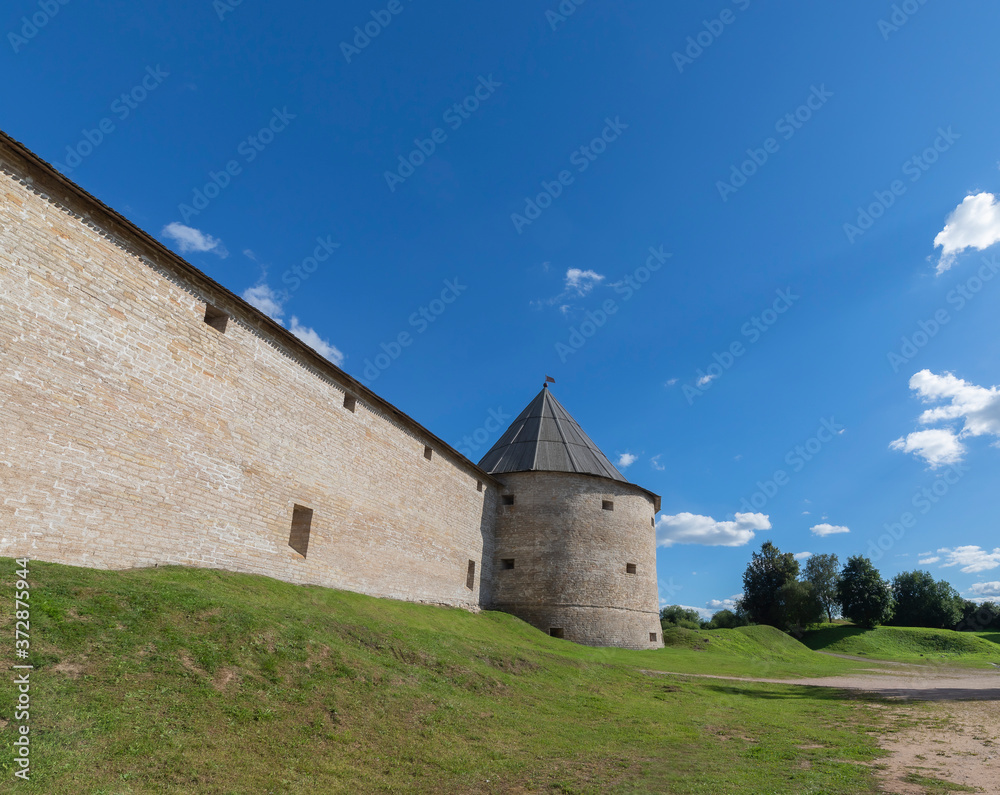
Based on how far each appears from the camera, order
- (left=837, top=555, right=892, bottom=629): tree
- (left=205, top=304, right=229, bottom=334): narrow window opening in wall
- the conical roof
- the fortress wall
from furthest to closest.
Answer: (left=837, top=555, right=892, bottom=629): tree, the conical roof, (left=205, top=304, right=229, bottom=334): narrow window opening in wall, the fortress wall

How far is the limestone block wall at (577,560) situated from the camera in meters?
22.0

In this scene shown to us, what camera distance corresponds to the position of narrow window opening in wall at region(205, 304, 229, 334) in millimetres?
12273

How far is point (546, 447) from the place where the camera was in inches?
1015

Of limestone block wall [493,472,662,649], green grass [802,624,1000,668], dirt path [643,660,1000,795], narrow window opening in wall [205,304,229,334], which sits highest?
narrow window opening in wall [205,304,229,334]

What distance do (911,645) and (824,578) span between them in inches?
466

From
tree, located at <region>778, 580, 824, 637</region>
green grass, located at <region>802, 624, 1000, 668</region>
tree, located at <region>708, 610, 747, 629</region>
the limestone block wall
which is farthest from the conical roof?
tree, located at <region>708, 610, 747, 629</region>

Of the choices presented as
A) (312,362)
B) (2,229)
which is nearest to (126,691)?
(2,229)

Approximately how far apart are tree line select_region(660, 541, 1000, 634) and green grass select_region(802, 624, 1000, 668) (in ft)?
8.62

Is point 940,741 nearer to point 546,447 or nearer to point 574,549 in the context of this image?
point 574,549

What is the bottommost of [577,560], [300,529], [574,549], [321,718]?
[321,718]

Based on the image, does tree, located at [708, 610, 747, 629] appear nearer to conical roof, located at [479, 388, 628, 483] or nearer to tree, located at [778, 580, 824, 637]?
tree, located at [778, 580, 824, 637]

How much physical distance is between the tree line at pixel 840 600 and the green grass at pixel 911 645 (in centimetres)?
263

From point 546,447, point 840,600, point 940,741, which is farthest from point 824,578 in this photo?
point 940,741

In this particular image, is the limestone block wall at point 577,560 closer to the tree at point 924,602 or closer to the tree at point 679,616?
the tree at point 679,616
